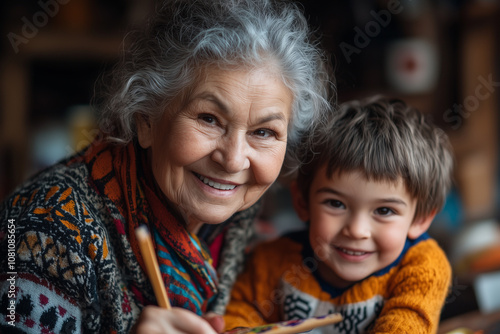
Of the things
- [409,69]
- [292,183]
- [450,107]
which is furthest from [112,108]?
[450,107]

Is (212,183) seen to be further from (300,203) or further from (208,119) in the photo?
(300,203)

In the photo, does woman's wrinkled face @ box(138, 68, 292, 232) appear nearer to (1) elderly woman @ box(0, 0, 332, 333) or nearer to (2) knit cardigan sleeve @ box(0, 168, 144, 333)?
(1) elderly woman @ box(0, 0, 332, 333)

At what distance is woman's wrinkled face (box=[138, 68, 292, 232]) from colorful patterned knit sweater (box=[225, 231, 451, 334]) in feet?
1.02

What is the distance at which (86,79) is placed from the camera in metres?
3.07

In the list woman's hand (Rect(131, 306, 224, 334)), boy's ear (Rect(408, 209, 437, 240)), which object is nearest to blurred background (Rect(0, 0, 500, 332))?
boy's ear (Rect(408, 209, 437, 240))

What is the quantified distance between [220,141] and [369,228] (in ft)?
1.38

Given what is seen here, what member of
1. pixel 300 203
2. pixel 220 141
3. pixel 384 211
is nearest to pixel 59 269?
pixel 220 141

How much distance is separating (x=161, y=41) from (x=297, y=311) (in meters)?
0.75

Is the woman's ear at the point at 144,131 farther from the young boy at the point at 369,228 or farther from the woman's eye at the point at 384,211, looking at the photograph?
the woman's eye at the point at 384,211

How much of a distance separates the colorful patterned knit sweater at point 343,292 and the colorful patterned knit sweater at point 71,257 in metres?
0.18

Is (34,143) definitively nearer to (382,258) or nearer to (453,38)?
(382,258)

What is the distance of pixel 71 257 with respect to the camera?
42.6 inches

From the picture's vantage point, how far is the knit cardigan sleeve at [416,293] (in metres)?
1.17

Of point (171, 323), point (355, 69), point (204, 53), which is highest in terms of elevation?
point (355, 69)
